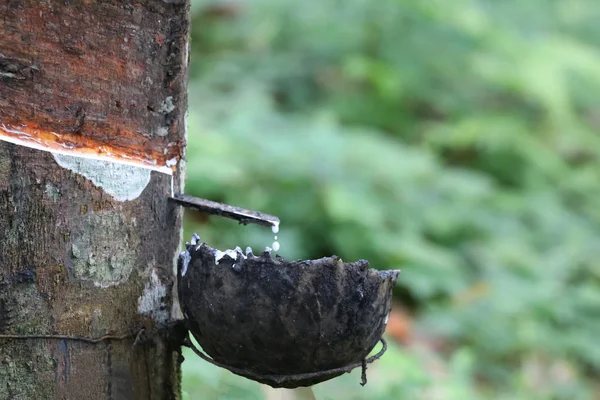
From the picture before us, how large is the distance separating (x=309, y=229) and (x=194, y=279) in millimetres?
3022

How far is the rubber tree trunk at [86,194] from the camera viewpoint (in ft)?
3.78

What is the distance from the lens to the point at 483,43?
5434 mm

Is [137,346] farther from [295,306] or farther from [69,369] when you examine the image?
[295,306]

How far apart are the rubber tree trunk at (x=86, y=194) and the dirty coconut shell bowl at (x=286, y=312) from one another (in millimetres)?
152

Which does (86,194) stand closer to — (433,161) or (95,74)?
(95,74)

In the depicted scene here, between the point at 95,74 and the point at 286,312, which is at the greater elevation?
the point at 95,74

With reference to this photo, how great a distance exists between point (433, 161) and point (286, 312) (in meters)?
3.85

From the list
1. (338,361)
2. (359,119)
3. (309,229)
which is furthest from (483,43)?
(338,361)

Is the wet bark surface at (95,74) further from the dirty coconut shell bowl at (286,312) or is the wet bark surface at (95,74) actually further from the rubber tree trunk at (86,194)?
the dirty coconut shell bowl at (286,312)

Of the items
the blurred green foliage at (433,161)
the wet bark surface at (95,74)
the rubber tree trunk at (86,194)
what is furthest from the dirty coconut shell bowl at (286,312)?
the blurred green foliage at (433,161)

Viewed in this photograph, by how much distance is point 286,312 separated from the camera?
1.14 m

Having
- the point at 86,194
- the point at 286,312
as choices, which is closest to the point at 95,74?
the point at 86,194

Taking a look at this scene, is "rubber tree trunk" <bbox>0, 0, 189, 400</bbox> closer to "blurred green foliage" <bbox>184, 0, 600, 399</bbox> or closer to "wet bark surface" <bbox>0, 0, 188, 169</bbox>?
"wet bark surface" <bbox>0, 0, 188, 169</bbox>

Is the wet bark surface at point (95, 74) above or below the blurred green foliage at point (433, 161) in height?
below
